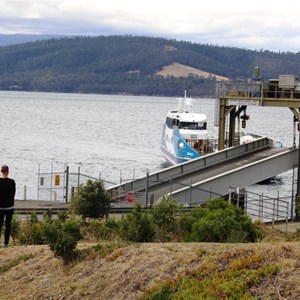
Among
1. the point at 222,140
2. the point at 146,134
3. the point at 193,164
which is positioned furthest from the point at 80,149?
the point at 193,164

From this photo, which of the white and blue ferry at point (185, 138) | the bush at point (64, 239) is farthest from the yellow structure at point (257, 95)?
the bush at point (64, 239)

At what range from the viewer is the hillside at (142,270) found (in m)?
10.6

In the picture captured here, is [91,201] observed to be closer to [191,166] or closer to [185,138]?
[191,166]

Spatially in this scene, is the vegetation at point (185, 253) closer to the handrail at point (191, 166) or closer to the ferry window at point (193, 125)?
the handrail at point (191, 166)

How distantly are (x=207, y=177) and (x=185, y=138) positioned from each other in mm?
30035

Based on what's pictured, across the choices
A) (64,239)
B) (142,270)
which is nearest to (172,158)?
(64,239)

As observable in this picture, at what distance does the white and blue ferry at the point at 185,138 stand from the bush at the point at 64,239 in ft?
145

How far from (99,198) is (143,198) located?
878 centimetres

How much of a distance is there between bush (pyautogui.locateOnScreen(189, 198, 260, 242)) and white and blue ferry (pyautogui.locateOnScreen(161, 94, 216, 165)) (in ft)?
128

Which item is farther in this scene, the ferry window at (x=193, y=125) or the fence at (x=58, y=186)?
the ferry window at (x=193, y=125)

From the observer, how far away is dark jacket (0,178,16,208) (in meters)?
15.9

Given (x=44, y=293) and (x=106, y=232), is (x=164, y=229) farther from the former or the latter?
(x=44, y=293)

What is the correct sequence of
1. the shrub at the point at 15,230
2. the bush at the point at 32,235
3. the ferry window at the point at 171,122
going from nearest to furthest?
the bush at the point at 32,235
the shrub at the point at 15,230
the ferry window at the point at 171,122

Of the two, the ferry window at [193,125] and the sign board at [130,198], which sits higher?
the ferry window at [193,125]
